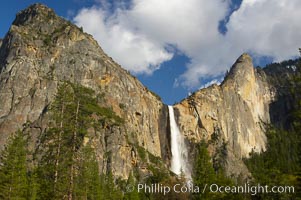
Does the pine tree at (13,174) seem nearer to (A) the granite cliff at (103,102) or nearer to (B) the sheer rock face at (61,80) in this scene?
(B) the sheer rock face at (61,80)

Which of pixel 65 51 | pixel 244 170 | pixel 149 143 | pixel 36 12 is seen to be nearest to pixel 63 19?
pixel 36 12

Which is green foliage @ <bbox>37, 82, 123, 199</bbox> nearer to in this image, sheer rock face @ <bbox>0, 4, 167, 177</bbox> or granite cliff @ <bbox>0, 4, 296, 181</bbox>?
granite cliff @ <bbox>0, 4, 296, 181</bbox>

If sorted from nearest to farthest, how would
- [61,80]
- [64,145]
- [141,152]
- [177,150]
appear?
1. [64,145]
2. [61,80]
3. [141,152]
4. [177,150]

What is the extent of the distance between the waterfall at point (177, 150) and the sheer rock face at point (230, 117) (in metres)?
3.13

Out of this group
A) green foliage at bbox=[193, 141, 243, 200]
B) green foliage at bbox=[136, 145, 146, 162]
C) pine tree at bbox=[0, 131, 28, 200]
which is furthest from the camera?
green foliage at bbox=[136, 145, 146, 162]

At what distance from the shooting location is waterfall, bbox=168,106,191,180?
12882 centimetres

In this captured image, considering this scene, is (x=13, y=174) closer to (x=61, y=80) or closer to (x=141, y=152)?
(x=141, y=152)

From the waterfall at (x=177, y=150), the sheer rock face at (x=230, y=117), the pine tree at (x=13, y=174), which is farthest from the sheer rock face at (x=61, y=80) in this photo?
the pine tree at (x=13, y=174)

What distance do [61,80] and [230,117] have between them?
86.3 m

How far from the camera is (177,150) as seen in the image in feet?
447

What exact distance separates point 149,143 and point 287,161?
43.7 meters

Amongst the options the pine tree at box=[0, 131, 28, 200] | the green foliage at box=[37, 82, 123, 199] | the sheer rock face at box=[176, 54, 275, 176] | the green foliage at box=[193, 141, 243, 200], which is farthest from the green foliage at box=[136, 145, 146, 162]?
the green foliage at box=[37, 82, 123, 199]

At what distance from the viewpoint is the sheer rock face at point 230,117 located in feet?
487

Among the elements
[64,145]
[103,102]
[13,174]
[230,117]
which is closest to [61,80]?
[103,102]
